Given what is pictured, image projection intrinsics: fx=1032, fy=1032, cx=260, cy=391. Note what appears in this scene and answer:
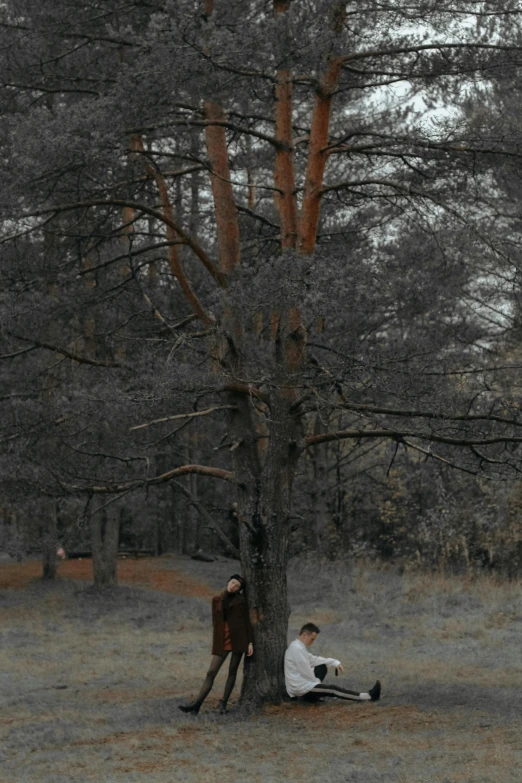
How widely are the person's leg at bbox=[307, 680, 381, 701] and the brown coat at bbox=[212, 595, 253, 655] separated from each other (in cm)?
85

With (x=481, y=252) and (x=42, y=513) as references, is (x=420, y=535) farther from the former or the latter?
(x=481, y=252)

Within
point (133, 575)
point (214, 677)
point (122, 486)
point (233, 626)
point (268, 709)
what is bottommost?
point (268, 709)

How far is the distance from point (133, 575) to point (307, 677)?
44.7 ft

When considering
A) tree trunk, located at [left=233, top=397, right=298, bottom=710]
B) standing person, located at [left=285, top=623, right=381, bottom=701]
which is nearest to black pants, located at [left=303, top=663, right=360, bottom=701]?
standing person, located at [left=285, top=623, right=381, bottom=701]

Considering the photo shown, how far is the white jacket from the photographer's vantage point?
10.4 meters

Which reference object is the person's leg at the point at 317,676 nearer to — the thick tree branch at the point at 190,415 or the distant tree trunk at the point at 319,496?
the thick tree branch at the point at 190,415

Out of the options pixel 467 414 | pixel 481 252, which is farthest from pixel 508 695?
pixel 481 252

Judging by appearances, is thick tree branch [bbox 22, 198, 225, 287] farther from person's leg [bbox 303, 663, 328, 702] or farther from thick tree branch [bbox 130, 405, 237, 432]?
person's leg [bbox 303, 663, 328, 702]

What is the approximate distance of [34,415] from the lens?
10.7 meters

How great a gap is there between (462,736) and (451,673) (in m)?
4.22

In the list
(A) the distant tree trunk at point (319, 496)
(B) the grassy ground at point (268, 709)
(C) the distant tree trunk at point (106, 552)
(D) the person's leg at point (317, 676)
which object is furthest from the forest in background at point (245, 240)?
(A) the distant tree trunk at point (319, 496)

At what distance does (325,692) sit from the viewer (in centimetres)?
1042

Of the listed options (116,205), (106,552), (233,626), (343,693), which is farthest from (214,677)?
(106,552)

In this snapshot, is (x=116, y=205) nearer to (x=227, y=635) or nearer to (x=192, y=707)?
(x=227, y=635)
